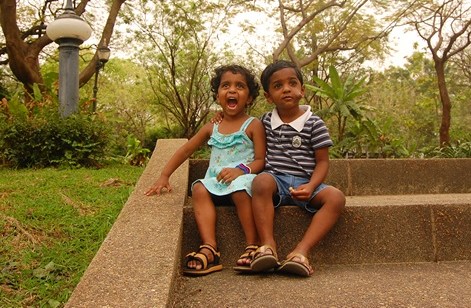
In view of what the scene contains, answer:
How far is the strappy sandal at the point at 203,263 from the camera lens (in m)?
2.22

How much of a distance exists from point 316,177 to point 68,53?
5.37 metres

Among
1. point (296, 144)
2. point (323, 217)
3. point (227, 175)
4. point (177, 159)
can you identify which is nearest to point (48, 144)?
point (177, 159)

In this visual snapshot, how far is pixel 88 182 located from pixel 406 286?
9.76ft

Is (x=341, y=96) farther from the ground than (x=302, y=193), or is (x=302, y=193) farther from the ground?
(x=341, y=96)

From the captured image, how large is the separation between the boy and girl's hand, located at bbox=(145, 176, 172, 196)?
63 centimetres

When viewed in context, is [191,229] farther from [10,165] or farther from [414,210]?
[10,165]

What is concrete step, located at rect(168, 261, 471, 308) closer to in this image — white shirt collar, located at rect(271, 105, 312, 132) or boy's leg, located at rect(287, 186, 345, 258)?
boy's leg, located at rect(287, 186, 345, 258)

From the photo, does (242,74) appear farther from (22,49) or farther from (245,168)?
(22,49)

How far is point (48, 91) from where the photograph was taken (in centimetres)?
771

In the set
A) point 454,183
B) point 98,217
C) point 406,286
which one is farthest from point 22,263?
point 454,183

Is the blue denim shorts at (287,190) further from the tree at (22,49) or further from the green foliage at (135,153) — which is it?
the tree at (22,49)

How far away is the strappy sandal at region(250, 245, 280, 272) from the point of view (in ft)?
6.89

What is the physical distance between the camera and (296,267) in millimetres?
2133

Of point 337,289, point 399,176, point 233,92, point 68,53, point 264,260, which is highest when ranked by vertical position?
point 68,53
